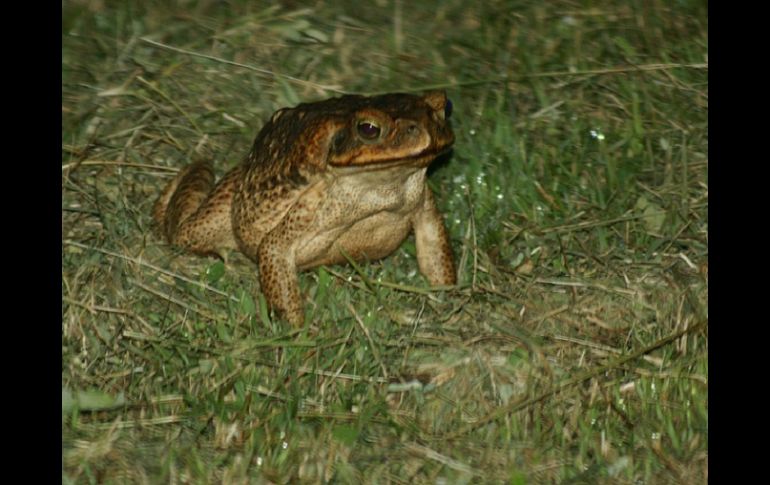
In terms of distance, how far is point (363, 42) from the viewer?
6.23m

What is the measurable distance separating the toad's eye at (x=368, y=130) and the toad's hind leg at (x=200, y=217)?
91cm

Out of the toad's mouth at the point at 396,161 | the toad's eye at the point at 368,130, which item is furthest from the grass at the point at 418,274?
the toad's eye at the point at 368,130

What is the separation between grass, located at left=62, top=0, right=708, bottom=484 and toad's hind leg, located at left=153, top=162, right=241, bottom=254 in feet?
0.36

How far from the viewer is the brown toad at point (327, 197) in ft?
14.3

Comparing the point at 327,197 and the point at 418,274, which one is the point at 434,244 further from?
the point at 327,197

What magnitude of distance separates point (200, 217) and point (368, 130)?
1096mm

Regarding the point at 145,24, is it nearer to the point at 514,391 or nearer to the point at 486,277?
the point at 486,277

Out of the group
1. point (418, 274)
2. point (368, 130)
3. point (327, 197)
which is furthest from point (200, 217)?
point (368, 130)

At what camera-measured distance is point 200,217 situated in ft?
16.7

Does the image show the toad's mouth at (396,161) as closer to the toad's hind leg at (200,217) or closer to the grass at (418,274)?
the grass at (418,274)

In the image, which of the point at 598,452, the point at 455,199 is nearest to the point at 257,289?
the point at 455,199

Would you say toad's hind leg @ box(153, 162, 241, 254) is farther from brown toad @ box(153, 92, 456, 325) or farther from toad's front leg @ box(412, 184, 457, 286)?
toad's front leg @ box(412, 184, 457, 286)

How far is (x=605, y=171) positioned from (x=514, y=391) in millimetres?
1537

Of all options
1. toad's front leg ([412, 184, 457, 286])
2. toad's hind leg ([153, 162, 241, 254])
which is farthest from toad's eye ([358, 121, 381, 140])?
toad's hind leg ([153, 162, 241, 254])
